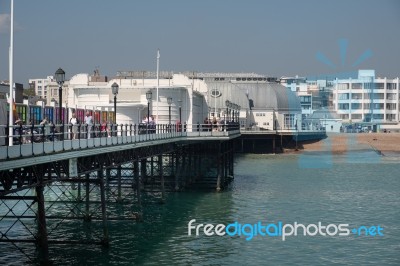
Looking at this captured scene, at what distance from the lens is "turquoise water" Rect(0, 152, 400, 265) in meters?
27.3

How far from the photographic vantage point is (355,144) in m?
126

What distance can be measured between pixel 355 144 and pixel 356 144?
0.23 m

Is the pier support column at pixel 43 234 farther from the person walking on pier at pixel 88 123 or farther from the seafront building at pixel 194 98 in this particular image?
the seafront building at pixel 194 98

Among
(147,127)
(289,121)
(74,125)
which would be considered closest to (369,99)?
(289,121)


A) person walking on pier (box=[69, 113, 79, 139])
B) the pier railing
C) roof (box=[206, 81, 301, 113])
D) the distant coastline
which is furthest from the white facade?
roof (box=[206, 81, 301, 113])

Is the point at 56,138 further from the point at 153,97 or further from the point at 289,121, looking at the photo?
the point at 289,121

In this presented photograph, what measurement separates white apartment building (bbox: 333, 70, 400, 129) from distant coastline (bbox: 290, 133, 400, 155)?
5025 cm

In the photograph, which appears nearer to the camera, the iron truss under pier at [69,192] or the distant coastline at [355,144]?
the iron truss under pier at [69,192]

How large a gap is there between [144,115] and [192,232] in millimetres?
34380

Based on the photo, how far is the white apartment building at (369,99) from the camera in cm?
18662

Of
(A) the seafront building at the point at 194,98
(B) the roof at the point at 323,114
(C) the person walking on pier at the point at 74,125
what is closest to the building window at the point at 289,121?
(A) the seafront building at the point at 194,98

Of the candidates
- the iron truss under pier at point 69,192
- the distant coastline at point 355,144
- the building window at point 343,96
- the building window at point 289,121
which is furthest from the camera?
the building window at point 343,96

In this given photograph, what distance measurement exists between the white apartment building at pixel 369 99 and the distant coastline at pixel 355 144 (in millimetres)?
50247

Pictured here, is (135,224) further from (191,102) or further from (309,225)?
(191,102)
